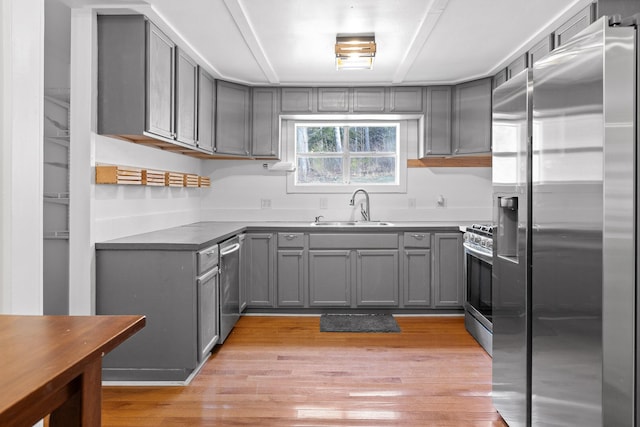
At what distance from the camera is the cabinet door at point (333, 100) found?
188 inches

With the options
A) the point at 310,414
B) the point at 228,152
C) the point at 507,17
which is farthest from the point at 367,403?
the point at 228,152

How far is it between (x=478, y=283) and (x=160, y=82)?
9.27ft

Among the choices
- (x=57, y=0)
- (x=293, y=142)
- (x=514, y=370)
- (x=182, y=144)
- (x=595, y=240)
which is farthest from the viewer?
(x=293, y=142)

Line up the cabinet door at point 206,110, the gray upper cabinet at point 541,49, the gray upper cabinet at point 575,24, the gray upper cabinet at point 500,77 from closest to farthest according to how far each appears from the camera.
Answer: the gray upper cabinet at point 575,24
the gray upper cabinet at point 541,49
the cabinet door at point 206,110
the gray upper cabinet at point 500,77

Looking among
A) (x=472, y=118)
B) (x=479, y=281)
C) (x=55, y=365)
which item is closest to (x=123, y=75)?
(x=55, y=365)

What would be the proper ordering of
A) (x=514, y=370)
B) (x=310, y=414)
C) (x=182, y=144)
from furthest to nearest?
1. (x=182, y=144)
2. (x=310, y=414)
3. (x=514, y=370)


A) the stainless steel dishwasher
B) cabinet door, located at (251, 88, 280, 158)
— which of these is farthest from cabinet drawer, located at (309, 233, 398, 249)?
cabinet door, located at (251, 88, 280, 158)

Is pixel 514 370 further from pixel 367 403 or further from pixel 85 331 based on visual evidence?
pixel 85 331

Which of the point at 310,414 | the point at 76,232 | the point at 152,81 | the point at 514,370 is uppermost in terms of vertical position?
the point at 152,81

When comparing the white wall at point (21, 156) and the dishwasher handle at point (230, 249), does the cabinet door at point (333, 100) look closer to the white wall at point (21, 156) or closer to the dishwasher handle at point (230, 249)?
the dishwasher handle at point (230, 249)

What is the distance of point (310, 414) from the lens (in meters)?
2.52

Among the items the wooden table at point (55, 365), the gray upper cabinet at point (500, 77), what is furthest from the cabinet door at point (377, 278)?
the wooden table at point (55, 365)

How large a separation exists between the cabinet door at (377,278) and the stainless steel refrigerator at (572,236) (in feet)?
7.04

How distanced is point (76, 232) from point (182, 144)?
1108mm
